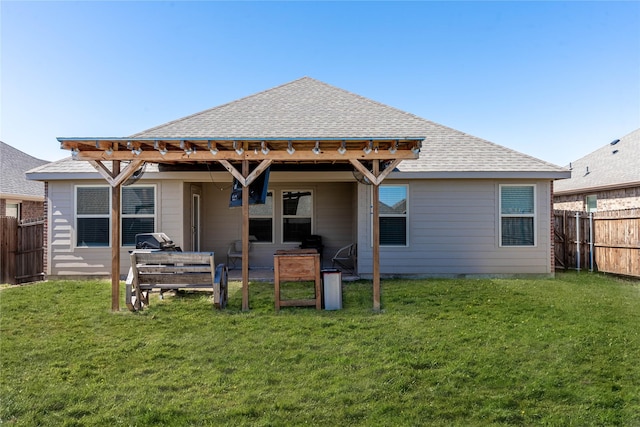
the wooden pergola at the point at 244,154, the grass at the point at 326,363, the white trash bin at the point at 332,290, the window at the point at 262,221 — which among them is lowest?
the grass at the point at 326,363

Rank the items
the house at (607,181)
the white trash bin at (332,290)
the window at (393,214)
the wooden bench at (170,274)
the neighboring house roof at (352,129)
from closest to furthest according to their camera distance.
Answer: the wooden bench at (170,274)
the white trash bin at (332,290)
the neighboring house roof at (352,129)
the window at (393,214)
the house at (607,181)

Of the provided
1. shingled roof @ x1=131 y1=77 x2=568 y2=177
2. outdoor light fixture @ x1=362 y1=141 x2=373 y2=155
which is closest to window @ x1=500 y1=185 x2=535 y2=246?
shingled roof @ x1=131 y1=77 x2=568 y2=177

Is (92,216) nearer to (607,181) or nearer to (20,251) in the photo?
(20,251)

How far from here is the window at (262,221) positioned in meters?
11.0

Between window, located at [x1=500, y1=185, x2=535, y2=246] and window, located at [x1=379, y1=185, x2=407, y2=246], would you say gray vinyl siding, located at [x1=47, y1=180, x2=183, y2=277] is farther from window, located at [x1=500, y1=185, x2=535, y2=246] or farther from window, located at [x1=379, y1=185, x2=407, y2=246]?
window, located at [x1=500, y1=185, x2=535, y2=246]

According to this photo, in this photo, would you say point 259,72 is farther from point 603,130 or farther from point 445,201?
point 603,130

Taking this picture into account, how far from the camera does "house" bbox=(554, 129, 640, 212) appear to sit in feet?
45.6

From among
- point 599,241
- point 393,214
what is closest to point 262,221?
point 393,214

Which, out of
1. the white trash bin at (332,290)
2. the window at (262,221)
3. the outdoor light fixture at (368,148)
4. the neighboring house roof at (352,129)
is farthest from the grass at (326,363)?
the window at (262,221)

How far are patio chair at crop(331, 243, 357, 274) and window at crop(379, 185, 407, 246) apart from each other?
959 mm

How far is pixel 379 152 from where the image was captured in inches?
249

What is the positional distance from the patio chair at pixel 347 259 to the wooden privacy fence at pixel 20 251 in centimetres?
833

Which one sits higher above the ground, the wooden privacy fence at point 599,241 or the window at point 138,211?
the window at point 138,211

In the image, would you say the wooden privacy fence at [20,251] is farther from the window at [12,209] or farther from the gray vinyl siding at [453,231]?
the gray vinyl siding at [453,231]
